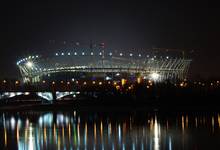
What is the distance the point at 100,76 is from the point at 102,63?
3.10 metres

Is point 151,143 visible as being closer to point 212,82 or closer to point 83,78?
point 212,82

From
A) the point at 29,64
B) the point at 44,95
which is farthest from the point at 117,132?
the point at 29,64

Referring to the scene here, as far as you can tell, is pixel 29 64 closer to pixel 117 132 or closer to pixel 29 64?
pixel 29 64

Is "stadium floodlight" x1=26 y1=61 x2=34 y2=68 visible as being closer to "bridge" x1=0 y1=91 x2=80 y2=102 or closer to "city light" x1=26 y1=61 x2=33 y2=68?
"city light" x1=26 y1=61 x2=33 y2=68

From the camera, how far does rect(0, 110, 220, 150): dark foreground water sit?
2470 centimetres

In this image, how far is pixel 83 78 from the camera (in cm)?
8275

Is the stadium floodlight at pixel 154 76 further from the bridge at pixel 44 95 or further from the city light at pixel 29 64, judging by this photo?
the bridge at pixel 44 95

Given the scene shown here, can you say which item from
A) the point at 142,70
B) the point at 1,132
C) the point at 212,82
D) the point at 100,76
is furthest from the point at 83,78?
the point at 1,132

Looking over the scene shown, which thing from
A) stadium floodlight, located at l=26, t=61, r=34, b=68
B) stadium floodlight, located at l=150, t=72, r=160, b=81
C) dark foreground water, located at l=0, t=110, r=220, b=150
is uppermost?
stadium floodlight, located at l=26, t=61, r=34, b=68

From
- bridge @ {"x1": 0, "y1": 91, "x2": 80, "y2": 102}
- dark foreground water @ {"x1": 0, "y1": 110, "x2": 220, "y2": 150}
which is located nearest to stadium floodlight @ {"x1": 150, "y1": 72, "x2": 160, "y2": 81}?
bridge @ {"x1": 0, "y1": 91, "x2": 80, "y2": 102}

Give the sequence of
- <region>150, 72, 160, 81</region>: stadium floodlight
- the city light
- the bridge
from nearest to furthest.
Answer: the bridge, <region>150, 72, 160, 81</region>: stadium floodlight, the city light

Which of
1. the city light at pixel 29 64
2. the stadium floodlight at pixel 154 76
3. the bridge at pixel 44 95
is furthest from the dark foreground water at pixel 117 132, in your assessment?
the city light at pixel 29 64

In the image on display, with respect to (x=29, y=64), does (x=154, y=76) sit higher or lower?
lower

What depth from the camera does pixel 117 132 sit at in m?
29.9
